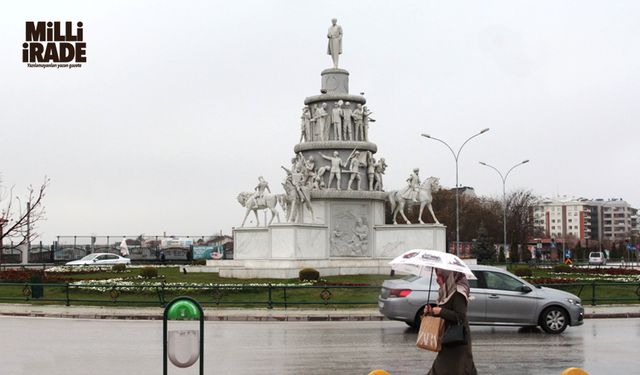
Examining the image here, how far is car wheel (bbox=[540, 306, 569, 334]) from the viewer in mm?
19500

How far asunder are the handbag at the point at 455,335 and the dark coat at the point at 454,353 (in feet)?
0.14

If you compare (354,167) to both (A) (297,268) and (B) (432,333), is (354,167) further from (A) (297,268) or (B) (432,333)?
(B) (432,333)

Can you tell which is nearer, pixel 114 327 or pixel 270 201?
pixel 114 327

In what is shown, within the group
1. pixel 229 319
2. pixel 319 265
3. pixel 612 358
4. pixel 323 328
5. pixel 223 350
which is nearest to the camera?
pixel 612 358

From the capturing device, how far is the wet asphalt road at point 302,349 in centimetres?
1390

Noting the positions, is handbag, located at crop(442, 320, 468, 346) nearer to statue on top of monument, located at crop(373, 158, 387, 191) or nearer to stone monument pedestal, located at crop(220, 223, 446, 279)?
stone monument pedestal, located at crop(220, 223, 446, 279)

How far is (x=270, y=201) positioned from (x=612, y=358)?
32.4 metres

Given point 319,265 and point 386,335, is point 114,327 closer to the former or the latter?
point 386,335

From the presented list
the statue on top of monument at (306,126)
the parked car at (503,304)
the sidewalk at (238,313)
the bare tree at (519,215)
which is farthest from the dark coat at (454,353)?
the bare tree at (519,215)

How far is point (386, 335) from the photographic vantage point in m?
18.9

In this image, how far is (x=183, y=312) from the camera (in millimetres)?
9242

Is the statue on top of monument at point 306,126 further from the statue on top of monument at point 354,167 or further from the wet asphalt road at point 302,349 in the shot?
the wet asphalt road at point 302,349

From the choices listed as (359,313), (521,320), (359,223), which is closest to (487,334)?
(521,320)

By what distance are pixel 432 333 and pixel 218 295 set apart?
1868 cm
